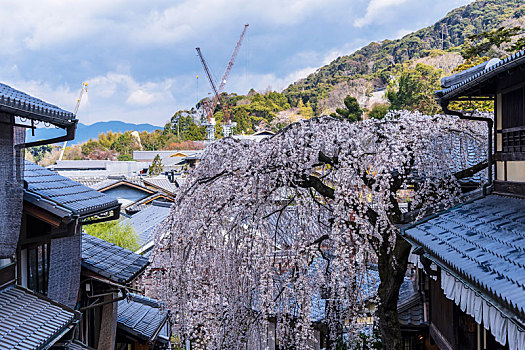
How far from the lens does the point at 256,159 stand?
595 centimetres

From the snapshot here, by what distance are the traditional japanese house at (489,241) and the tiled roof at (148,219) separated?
11164mm

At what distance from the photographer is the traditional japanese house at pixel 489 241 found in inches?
120

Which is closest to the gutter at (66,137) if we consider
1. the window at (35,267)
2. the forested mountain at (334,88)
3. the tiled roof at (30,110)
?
the tiled roof at (30,110)

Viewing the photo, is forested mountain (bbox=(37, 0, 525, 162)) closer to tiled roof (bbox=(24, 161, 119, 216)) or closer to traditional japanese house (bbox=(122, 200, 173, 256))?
traditional japanese house (bbox=(122, 200, 173, 256))

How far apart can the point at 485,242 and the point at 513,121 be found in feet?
6.75

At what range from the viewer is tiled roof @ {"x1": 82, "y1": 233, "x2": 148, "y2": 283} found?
21.1 feet

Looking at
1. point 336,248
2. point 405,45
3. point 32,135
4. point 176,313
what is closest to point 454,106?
point 336,248

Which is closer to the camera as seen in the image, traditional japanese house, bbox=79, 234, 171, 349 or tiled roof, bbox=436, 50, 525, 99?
tiled roof, bbox=436, 50, 525, 99

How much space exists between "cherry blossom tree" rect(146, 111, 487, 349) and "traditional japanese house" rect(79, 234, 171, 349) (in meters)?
0.71

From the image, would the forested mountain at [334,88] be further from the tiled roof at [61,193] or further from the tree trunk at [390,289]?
the tiled roof at [61,193]

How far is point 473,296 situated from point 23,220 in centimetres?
488

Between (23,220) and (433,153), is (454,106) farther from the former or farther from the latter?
(23,220)

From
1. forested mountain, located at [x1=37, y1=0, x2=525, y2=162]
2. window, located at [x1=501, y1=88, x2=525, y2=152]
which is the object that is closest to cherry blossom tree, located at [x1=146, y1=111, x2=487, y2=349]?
window, located at [x1=501, y1=88, x2=525, y2=152]

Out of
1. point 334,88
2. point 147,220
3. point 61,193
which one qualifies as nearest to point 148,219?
point 147,220
